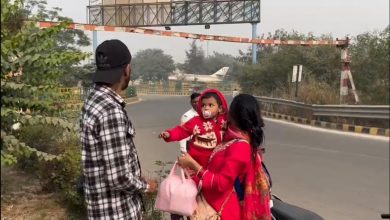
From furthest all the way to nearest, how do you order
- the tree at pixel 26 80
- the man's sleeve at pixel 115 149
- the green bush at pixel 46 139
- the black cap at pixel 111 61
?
the green bush at pixel 46 139
the tree at pixel 26 80
the black cap at pixel 111 61
the man's sleeve at pixel 115 149

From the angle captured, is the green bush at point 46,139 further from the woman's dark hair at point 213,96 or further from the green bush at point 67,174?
the woman's dark hair at point 213,96

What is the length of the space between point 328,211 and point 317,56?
1105 millimetres

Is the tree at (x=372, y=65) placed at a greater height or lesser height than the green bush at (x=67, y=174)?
greater

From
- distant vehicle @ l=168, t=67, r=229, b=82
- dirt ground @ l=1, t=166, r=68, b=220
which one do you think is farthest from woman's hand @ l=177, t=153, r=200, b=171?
dirt ground @ l=1, t=166, r=68, b=220

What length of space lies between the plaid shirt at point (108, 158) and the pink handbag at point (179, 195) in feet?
0.58

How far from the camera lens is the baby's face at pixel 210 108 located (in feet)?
9.87

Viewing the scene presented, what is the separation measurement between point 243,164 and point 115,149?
57 cm

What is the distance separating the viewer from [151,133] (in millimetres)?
5453

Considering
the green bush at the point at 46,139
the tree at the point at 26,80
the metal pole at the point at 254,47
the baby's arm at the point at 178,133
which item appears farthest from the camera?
the green bush at the point at 46,139

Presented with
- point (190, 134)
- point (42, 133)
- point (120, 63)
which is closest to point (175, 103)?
point (42, 133)

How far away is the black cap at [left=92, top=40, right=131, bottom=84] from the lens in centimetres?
228

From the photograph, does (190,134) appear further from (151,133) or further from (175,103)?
(151,133)

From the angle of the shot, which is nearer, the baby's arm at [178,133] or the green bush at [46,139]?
the baby's arm at [178,133]

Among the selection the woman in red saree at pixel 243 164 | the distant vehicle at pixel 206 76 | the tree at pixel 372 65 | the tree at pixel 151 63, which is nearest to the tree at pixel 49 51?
the tree at pixel 151 63
